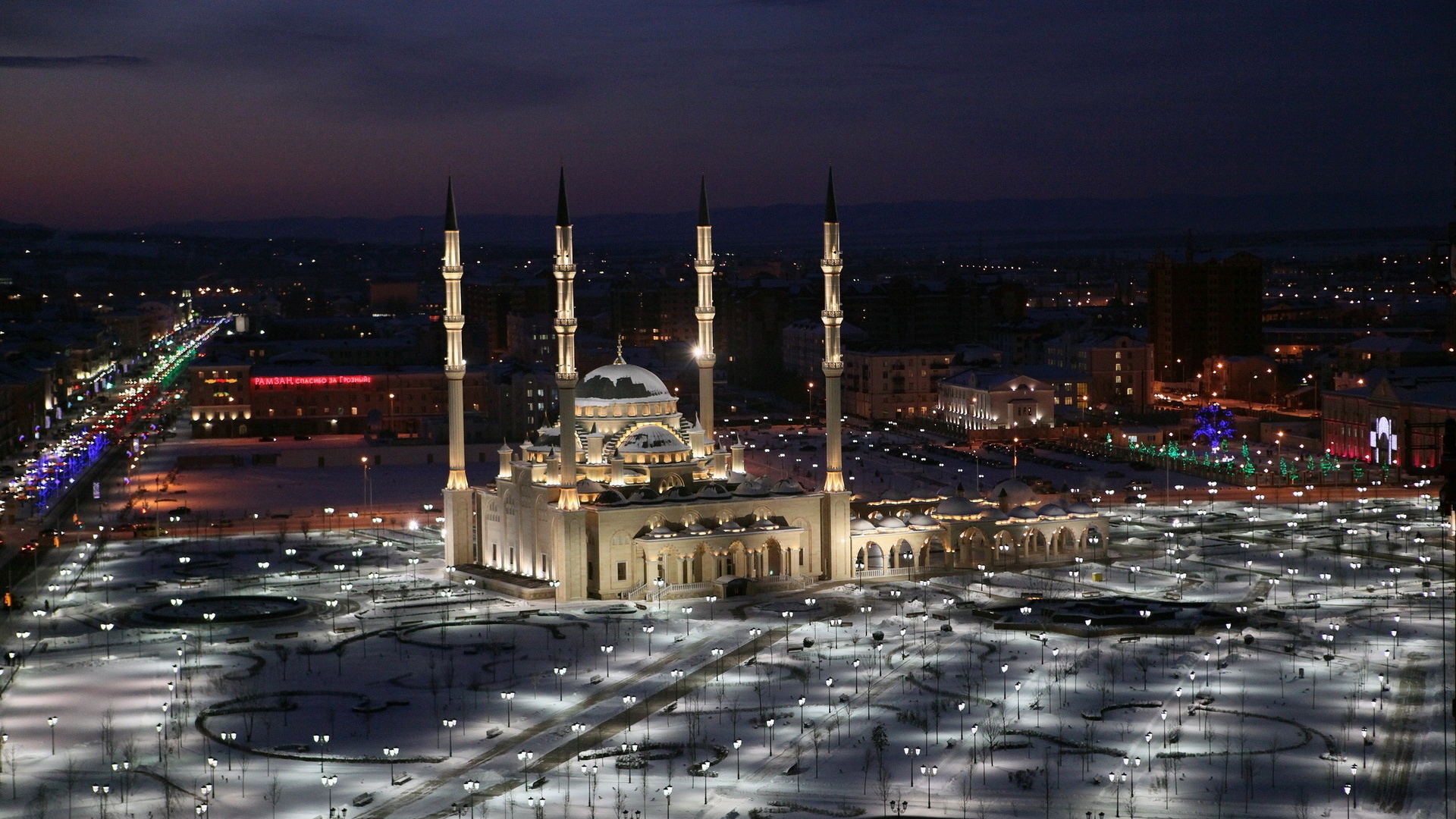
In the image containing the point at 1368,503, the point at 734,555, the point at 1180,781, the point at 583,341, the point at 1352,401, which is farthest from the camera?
the point at 583,341

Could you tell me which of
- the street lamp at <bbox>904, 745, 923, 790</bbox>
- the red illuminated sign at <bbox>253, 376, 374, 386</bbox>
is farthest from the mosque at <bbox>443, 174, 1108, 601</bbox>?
the red illuminated sign at <bbox>253, 376, 374, 386</bbox>

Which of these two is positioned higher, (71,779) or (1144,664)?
(1144,664)

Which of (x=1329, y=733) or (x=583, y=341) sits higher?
(x=583, y=341)

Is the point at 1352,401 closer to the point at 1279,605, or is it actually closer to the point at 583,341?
the point at 1279,605

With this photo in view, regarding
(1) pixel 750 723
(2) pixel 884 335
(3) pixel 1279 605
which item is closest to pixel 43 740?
(1) pixel 750 723

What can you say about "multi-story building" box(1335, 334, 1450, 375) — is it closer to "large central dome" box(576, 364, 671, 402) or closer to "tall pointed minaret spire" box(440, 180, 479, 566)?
"large central dome" box(576, 364, 671, 402)

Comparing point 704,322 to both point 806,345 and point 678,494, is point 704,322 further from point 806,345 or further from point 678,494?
point 806,345

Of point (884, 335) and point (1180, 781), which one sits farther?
point (884, 335)

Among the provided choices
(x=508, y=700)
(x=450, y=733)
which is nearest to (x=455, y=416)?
(x=508, y=700)
